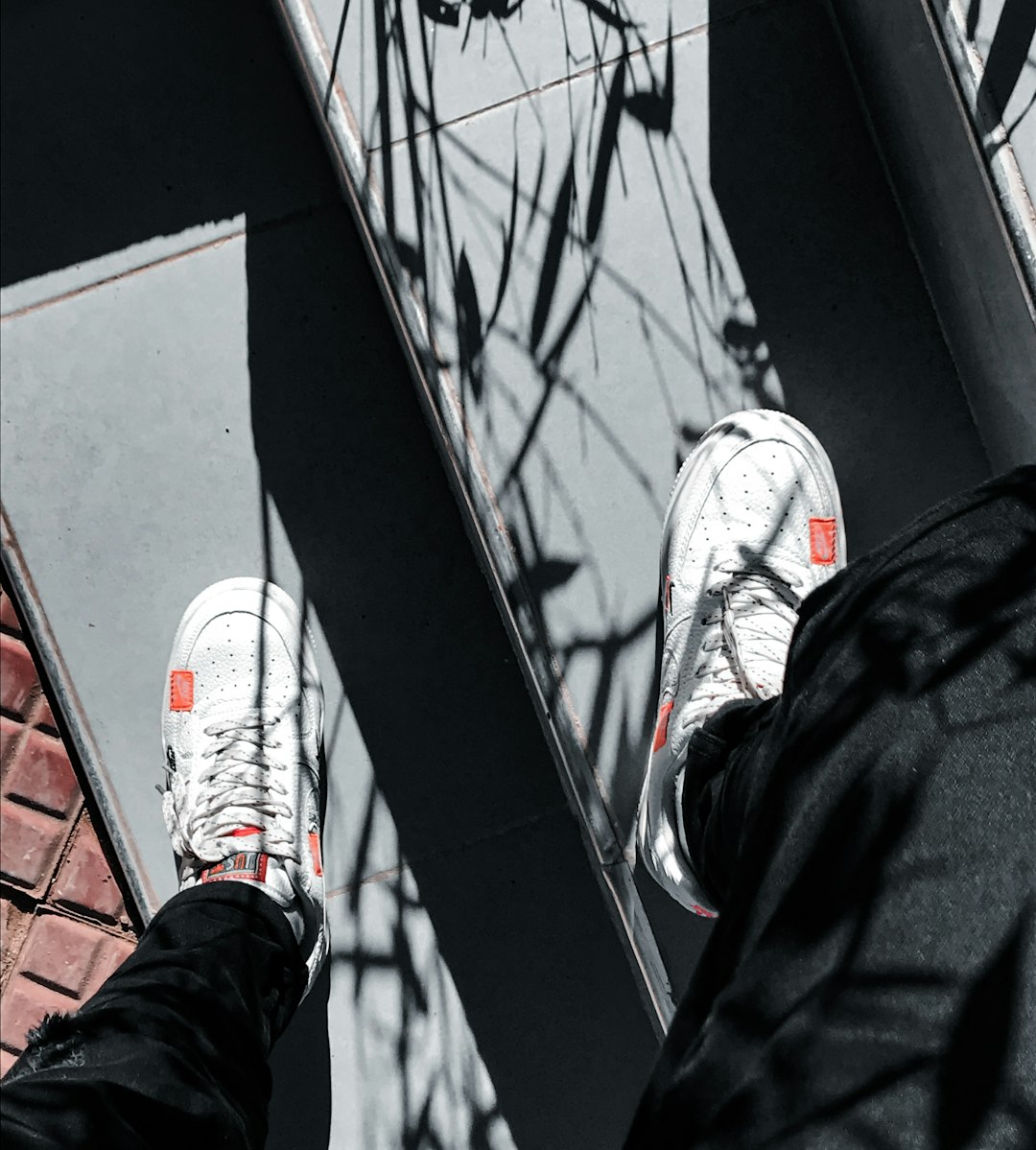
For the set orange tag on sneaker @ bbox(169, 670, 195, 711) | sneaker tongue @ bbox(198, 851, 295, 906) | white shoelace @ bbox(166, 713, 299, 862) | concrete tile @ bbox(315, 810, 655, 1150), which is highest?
orange tag on sneaker @ bbox(169, 670, 195, 711)

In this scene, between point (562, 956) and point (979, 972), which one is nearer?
point (979, 972)

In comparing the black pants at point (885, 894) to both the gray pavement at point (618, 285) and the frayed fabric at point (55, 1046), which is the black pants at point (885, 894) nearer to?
the frayed fabric at point (55, 1046)

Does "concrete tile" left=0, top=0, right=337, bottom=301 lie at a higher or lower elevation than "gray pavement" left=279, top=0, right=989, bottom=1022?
higher

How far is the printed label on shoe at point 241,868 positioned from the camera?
2012mm

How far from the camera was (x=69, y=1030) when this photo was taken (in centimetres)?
155

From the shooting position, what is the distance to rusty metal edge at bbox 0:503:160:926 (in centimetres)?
210

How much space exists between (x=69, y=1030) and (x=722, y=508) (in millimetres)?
1401

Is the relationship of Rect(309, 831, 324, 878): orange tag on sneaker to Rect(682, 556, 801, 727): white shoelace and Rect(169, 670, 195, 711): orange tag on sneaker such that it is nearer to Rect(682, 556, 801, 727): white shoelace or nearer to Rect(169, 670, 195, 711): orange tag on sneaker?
Rect(169, 670, 195, 711): orange tag on sneaker

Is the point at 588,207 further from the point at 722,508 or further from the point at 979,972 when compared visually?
the point at 979,972

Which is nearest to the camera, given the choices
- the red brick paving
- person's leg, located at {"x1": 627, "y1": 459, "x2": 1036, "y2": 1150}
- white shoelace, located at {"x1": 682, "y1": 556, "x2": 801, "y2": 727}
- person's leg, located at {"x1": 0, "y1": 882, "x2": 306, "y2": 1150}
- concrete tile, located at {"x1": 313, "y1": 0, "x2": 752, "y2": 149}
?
person's leg, located at {"x1": 627, "y1": 459, "x2": 1036, "y2": 1150}

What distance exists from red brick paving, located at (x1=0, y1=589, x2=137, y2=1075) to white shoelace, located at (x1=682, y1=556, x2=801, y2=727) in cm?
133

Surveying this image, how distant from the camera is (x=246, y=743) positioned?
7.01ft

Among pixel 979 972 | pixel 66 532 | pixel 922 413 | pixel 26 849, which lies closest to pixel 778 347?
pixel 922 413

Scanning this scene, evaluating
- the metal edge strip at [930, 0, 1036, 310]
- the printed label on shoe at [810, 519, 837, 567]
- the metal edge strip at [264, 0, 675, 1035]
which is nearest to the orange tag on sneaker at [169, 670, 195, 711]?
the metal edge strip at [264, 0, 675, 1035]
